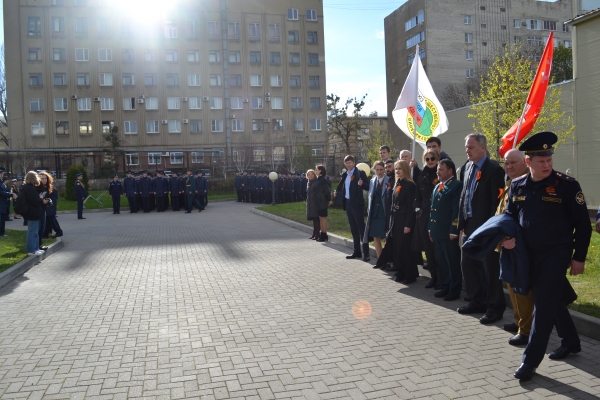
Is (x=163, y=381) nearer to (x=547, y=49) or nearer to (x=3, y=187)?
(x=547, y=49)

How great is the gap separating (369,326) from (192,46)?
60.9m

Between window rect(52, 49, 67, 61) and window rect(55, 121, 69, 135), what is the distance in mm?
7056

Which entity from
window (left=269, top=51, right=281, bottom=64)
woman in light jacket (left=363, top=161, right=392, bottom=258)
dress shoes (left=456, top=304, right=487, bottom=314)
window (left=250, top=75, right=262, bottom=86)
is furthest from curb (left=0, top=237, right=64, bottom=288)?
window (left=269, top=51, right=281, bottom=64)

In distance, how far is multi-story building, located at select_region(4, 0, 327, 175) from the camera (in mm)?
59750

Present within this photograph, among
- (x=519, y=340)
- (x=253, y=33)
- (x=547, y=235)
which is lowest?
(x=519, y=340)

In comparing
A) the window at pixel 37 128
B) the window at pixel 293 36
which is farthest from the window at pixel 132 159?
the window at pixel 293 36

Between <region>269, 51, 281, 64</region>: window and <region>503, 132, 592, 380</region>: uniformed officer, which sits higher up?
<region>269, 51, 281, 64</region>: window

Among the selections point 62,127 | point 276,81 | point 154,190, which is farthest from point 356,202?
point 62,127

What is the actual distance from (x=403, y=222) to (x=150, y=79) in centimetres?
5805

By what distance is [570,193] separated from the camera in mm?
4535

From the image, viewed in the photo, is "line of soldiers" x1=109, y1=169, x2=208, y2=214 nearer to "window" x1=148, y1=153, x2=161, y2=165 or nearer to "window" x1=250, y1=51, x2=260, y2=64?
"window" x1=148, y1=153, x2=161, y2=165

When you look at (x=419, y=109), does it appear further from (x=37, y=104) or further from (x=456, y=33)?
(x=37, y=104)

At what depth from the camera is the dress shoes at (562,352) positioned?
16.4 ft

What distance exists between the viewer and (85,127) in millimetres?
60938
